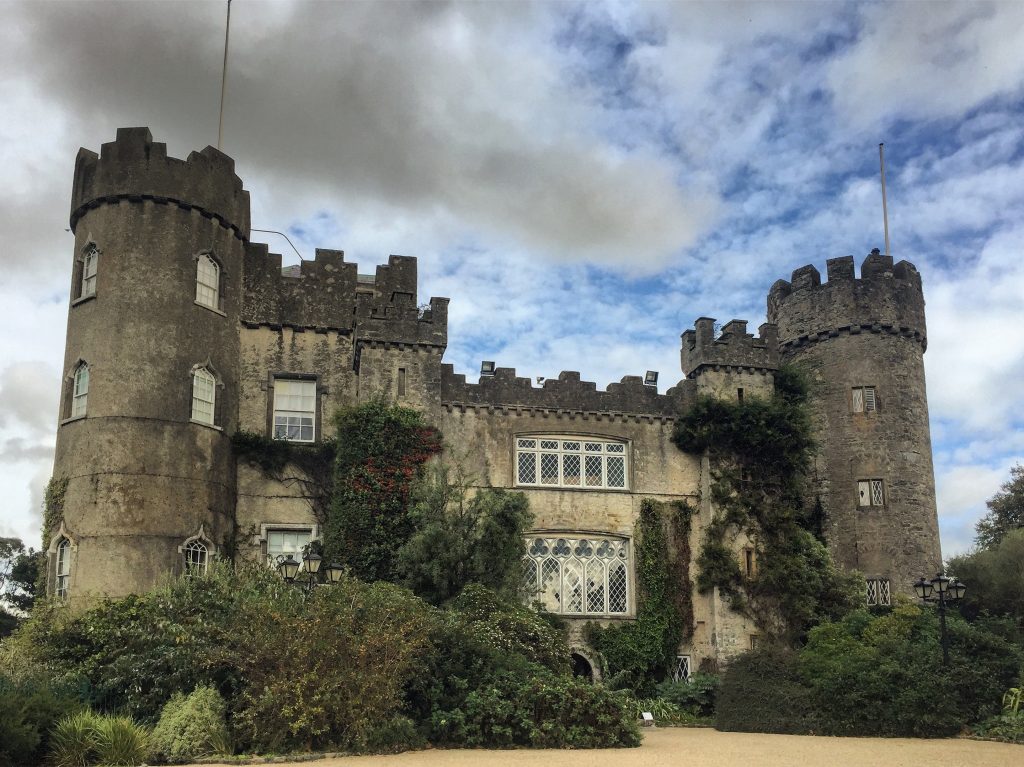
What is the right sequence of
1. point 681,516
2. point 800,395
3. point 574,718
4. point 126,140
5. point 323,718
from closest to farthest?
1. point 323,718
2. point 574,718
3. point 126,140
4. point 681,516
5. point 800,395

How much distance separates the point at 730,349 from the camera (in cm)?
2852

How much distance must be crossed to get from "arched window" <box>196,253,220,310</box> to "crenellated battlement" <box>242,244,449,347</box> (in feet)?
3.88

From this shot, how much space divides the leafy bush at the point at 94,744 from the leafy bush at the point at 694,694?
13.3 metres

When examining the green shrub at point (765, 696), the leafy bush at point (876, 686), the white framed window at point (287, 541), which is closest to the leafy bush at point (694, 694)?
the green shrub at point (765, 696)

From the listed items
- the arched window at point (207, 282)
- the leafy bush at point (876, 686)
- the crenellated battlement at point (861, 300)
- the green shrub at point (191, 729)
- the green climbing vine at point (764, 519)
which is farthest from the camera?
the crenellated battlement at point (861, 300)

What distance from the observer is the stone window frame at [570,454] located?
26.9m

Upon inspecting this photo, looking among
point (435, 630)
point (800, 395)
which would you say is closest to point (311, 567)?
point (435, 630)

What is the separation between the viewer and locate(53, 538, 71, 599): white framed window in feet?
76.3

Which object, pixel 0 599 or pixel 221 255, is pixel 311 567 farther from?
pixel 0 599

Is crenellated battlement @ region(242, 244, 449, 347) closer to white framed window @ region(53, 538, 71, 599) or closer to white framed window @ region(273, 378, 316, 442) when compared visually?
white framed window @ region(273, 378, 316, 442)

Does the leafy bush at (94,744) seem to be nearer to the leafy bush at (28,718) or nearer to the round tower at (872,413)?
the leafy bush at (28,718)

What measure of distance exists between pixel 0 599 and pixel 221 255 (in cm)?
2190

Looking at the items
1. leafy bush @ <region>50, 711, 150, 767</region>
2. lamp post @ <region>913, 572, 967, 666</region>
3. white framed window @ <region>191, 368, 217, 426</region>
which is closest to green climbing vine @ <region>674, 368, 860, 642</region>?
lamp post @ <region>913, 572, 967, 666</region>

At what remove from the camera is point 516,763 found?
46.0 ft
